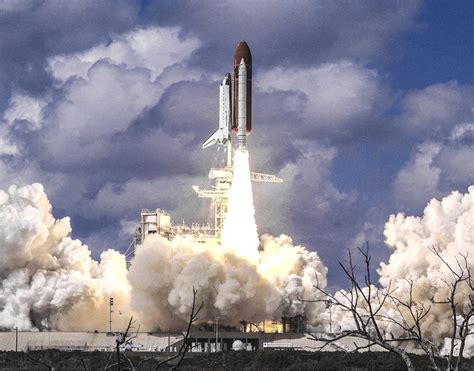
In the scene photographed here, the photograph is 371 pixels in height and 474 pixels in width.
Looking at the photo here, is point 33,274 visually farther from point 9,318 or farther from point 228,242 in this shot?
point 228,242

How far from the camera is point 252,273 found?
67.1m

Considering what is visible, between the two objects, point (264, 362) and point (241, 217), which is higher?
point (241, 217)

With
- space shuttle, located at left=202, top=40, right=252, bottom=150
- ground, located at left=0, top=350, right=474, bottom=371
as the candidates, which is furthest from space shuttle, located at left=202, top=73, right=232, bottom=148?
ground, located at left=0, top=350, right=474, bottom=371

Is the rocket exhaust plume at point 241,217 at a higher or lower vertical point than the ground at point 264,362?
higher

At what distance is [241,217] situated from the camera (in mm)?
67438

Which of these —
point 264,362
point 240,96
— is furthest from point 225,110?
point 264,362

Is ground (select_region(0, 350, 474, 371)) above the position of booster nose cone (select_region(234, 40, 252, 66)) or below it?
below

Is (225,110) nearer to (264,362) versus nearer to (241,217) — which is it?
(241,217)

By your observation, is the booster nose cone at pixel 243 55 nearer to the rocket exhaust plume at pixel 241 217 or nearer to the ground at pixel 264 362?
the rocket exhaust plume at pixel 241 217

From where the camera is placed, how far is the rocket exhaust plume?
65.4 meters

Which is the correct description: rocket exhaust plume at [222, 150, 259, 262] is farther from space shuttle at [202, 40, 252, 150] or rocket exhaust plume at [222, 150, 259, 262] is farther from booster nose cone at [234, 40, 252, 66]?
booster nose cone at [234, 40, 252, 66]

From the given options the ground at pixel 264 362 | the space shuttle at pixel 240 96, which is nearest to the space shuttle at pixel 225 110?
the space shuttle at pixel 240 96

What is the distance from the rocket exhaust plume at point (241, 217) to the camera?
214ft

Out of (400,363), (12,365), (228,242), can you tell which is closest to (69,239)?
(228,242)
